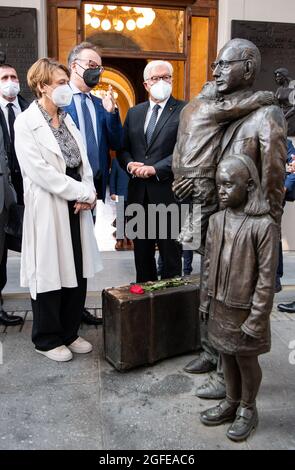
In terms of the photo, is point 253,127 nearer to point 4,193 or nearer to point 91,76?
point 91,76

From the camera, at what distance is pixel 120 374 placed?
10.2 feet

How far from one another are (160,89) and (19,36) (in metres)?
2.66

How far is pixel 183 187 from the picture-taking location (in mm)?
2674

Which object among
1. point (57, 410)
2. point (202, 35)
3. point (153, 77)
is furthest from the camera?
point (202, 35)

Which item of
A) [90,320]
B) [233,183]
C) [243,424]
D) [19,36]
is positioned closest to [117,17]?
[19,36]

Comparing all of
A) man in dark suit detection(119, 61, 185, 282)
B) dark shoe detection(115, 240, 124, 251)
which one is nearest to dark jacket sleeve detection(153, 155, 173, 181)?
man in dark suit detection(119, 61, 185, 282)

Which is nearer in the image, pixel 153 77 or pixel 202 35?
pixel 153 77

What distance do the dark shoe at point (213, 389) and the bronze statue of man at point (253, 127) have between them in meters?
1.08

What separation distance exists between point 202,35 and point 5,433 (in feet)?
17.5

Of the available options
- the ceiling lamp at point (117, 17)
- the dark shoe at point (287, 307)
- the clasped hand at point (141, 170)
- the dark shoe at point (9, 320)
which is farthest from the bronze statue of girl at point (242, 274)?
the ceiling lamp at point (117, 17)

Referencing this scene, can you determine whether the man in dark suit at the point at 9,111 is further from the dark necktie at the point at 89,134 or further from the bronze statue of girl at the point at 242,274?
the bronze statue of girl at the point at 242,274
